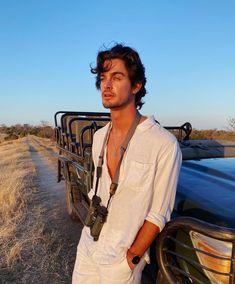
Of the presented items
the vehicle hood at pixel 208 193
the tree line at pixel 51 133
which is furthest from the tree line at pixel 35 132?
the vehicle hood at pixel 208 193

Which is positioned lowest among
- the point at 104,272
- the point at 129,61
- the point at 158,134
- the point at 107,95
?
the point at 104,272

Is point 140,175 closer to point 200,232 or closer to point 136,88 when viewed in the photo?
point 200,232

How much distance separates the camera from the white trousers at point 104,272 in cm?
Answer: 198

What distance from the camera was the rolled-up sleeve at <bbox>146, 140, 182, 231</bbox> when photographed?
1972 mm

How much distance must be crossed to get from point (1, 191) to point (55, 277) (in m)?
3.89

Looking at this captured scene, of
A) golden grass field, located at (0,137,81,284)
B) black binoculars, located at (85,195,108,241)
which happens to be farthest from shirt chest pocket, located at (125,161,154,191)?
golden grass field, located at (0,137,81,284)

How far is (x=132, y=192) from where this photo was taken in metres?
1.99

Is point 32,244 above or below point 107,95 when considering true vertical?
below

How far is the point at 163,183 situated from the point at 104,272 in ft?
1.99

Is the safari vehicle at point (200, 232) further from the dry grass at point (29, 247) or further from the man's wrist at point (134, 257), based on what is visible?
the dry grass at point (29, 247)

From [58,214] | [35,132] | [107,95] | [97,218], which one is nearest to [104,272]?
[97,218]

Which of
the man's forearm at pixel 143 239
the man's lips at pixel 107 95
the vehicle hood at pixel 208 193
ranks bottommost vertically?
the man's forearm at pixel 143 239

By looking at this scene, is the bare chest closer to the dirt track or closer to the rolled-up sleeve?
the rolled-up sleeve

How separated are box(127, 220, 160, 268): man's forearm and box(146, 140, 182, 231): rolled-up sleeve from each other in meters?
0.03
